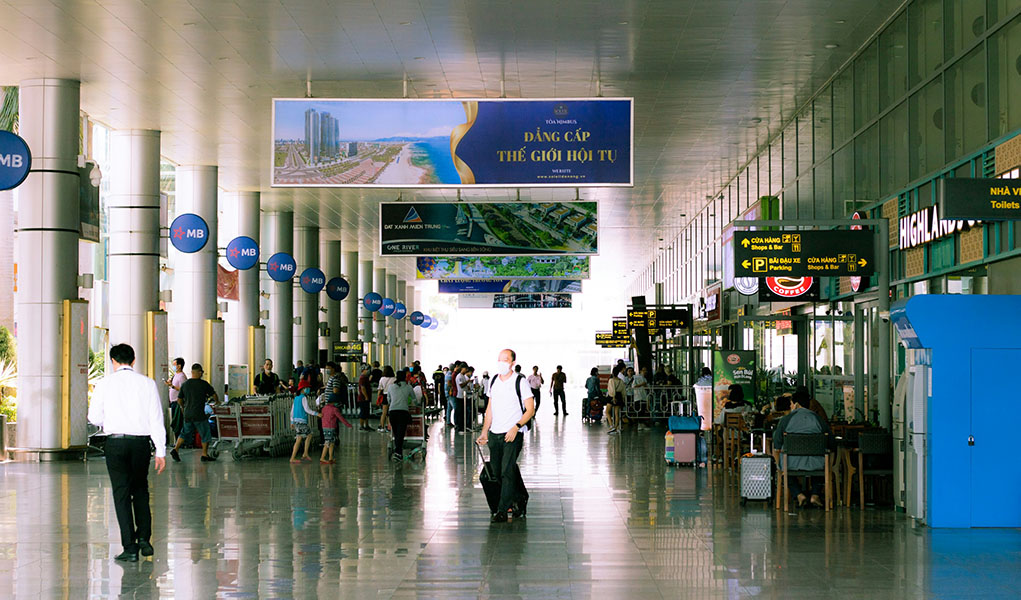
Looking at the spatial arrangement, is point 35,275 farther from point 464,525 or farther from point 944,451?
point 944,451

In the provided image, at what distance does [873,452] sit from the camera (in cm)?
1299

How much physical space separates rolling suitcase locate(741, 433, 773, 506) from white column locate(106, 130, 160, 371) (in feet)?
43.1

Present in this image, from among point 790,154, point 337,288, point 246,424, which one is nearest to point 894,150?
point 790,154

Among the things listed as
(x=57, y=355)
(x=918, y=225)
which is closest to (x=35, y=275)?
(x=57, y=355)

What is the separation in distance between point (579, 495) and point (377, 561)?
5.25 m

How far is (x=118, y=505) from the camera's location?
30.7 ft

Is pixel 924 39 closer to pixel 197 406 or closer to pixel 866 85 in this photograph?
pixel 866 85

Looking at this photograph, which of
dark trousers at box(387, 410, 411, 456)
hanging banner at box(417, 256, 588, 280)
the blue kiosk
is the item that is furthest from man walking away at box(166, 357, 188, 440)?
the blue kiosk

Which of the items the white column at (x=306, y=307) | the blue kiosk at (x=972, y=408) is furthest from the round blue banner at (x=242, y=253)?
the blue kiosk at (x=972, y=408)

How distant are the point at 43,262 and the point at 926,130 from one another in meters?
13.2

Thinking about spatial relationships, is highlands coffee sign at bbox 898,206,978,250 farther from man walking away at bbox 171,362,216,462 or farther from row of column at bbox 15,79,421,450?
row of column at bbox 15,79,421,450

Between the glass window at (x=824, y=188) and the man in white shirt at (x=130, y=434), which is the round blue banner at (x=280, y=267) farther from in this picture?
the man in white shirt at (x=130, y=434)

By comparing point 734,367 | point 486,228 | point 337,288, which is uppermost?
point 486,228

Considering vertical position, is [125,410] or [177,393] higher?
[125,410]
